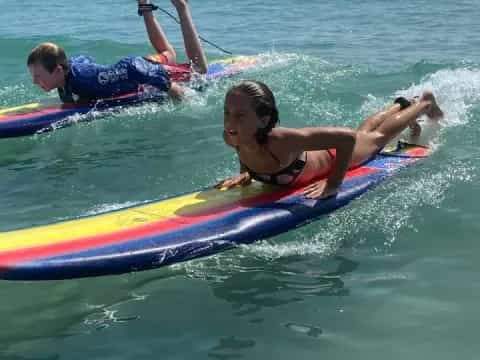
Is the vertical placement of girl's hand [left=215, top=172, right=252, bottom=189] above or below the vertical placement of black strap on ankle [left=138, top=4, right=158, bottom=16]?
below

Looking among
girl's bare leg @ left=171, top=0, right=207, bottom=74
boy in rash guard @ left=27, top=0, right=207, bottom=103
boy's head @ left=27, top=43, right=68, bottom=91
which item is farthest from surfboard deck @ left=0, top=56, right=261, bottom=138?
girl's bare leg @ left=171, top=0, right=207, bottom=74

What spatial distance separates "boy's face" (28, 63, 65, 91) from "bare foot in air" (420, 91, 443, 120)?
3777 millimetres

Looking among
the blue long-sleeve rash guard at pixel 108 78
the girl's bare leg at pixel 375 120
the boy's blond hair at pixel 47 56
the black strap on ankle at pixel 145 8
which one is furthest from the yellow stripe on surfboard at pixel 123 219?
the black strap on ankle at pixel 145 8

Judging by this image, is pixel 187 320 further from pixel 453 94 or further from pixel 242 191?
pixel 453 94

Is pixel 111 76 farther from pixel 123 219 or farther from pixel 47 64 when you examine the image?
pixel 123 219

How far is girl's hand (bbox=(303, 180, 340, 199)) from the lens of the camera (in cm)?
468

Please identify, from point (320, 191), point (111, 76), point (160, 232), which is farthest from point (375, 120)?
point (111, 76)

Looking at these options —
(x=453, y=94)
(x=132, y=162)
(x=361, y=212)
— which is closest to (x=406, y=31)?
(x=453, y=94)

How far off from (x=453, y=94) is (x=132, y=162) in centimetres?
363

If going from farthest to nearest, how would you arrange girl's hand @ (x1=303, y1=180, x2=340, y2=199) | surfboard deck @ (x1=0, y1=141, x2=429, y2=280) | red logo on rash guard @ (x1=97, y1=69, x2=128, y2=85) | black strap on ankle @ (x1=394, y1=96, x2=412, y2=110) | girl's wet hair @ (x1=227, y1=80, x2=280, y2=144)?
red logo on rash guard @ (x1=97, y1=69, x2=128, y2=85) → black strap on ankle @ (x1=394, y1=96, x2=412, y2=110) → girl's hand @ (x1=303, y1=180, x2=340, y2=199) → girl's wet hair @ (x1=227, y1=80, x2=280, y2=144) → surfboard deck @ (x1=0, y1=141, x2=429, y2=280)

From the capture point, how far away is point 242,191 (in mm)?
4688

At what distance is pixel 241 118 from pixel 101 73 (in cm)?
383

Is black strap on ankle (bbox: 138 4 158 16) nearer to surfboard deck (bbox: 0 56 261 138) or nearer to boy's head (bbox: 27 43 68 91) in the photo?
surfboard deck (bbox: 0 56 261 138)

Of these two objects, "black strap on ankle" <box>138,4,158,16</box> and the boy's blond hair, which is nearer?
the boy's blond hair
